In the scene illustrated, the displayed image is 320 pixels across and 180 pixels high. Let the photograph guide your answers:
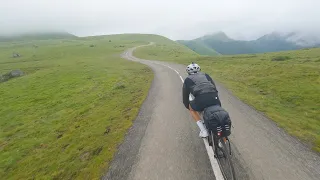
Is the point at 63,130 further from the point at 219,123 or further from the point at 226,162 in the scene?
the point at 219,123

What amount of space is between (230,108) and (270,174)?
26.8 ft

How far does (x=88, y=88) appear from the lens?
30.7 metres

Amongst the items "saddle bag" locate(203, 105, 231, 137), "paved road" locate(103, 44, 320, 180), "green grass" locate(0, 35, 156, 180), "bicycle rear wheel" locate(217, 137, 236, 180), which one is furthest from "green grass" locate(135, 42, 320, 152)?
"green grass" locate(0, 35, 156, 180)

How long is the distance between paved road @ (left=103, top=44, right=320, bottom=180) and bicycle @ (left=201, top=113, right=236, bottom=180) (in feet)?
1.02

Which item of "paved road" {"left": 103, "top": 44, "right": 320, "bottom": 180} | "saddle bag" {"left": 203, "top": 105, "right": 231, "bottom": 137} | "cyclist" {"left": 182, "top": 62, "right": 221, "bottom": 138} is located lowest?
"paved road" {"left": 103, "top": 44, "right": 320, "bottom": 180}

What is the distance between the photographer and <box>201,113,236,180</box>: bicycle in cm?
734

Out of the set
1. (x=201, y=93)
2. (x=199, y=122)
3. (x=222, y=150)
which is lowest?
(x=222, y=150)

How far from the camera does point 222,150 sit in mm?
7770

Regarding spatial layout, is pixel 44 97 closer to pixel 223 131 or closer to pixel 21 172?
pixel 21 172

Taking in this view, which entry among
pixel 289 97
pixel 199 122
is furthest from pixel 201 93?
pixel 289 97

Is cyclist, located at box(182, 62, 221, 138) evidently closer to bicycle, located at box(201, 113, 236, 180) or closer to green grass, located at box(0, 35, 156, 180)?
bicycle, located at box(201, 113, 236, 180)

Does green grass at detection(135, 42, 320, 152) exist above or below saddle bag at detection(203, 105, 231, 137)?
below

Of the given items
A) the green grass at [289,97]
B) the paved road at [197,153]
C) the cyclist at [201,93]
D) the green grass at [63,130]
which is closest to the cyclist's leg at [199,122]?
the cyclist at [201,93]

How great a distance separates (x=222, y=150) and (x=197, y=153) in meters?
1.88
